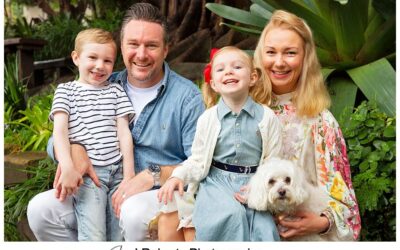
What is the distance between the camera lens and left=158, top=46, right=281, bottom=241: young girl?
2666 millimetres

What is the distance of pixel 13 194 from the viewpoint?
12.1ft

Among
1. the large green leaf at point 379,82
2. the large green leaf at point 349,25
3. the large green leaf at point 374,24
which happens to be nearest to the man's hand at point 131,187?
the large green leaf at point 379,82

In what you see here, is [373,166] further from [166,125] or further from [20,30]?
[20,30]

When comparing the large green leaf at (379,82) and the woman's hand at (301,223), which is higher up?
the large green leaf at (379,82)

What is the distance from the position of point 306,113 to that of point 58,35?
566 centimetres

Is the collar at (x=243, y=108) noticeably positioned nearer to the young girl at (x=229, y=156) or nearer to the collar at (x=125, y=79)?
the young girl at (x=229, y=156)

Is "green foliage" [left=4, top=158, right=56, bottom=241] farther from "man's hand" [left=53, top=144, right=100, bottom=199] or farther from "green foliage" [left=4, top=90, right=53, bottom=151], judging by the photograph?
"man's hand" [left=53, top=144, right=100, bottom=199]

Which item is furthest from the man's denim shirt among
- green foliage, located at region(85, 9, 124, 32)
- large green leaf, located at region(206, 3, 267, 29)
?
green foliage, located at region(85, 9, 124, 32)

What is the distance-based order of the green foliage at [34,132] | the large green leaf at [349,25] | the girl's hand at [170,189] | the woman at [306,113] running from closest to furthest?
the girl's hand at [170,189], the woman at [306,113], the large green leaf at [349,25], the green foliage at [34,132]

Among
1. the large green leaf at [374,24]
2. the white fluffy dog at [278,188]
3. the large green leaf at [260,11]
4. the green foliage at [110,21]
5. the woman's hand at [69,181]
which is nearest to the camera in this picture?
the white fluffy dog at [278,188]

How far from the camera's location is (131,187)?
297 cm

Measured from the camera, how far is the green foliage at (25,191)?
362 cm

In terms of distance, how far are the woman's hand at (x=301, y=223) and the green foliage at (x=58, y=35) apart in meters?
5.15
